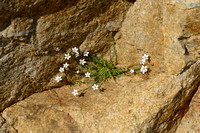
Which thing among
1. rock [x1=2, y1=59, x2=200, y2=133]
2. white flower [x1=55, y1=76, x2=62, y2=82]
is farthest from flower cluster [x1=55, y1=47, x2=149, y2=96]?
rock [x1=2, y1=59, x2=200, y2=133]

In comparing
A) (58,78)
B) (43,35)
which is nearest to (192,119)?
(58,78)

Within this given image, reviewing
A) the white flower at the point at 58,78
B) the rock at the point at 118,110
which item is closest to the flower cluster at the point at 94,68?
the white flower at the point at 58,78

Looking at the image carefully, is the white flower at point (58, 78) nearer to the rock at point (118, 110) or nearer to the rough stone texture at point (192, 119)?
the rock at point (118, 110)

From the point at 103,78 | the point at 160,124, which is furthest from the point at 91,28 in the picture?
the point at 160,124

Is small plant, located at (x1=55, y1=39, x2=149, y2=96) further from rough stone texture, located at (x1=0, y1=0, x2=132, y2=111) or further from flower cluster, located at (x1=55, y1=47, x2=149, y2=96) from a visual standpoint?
rough stone texture, located at (x1=0, y1=0, x2=132, y2=111)

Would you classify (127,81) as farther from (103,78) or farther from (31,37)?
(31,37)

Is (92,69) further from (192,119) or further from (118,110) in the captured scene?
(192,119)
